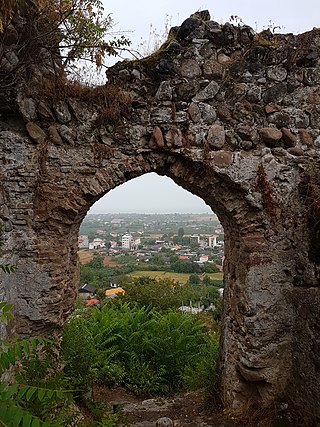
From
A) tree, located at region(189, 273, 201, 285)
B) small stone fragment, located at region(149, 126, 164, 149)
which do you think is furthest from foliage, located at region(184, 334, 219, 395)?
tree, located at region(189, 273, 201, 285)

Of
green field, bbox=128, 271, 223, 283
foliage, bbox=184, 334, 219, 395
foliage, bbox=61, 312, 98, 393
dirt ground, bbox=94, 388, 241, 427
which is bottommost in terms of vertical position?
green field, bbox=128, 271, 223, 283

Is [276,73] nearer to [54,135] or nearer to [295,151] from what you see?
[295,151]

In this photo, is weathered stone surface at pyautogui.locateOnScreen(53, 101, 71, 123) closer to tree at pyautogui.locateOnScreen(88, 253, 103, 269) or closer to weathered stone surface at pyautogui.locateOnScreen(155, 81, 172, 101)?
weathered stone surface at pyautogui.locateOnScreen(155, 81, 172, 101)

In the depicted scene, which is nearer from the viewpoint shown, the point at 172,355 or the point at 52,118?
the point at 52,118

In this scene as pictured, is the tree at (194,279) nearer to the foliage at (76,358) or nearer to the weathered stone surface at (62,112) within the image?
the foliage at (76,358)

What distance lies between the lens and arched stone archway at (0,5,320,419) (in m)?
3.79

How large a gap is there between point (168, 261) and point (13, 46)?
2180cm

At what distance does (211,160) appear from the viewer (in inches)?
153

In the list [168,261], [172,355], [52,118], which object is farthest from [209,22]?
[168,261]

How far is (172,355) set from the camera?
5871 millimetres

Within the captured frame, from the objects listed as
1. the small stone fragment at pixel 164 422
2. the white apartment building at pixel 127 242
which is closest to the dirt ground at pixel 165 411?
the small stone fragment at pixel 164 422

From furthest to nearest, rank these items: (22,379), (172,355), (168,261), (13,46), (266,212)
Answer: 1. (168,261)
2. (172,355)
3. (266,212)
4. (13,46)
5. (22,379)

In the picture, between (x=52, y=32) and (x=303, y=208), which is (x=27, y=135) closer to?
(x=52, y=32)

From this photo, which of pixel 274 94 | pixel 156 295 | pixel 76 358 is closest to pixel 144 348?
pixel 76 358
